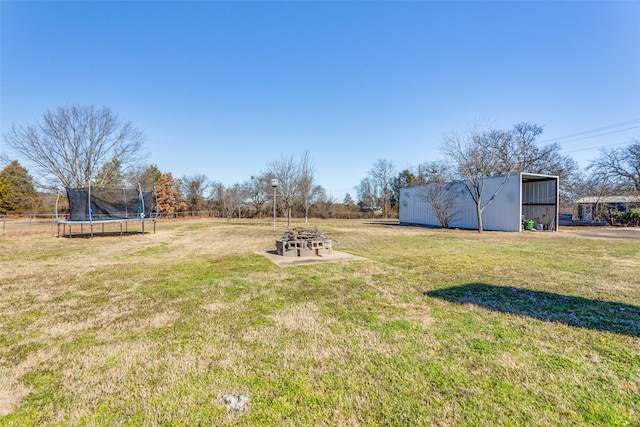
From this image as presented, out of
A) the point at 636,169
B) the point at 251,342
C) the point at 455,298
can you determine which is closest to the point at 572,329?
the point at 455,298

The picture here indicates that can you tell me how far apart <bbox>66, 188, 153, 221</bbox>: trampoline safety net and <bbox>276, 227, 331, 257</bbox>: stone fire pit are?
9233mm

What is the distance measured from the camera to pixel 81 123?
23.7 metres

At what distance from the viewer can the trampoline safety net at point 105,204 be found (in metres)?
12.4

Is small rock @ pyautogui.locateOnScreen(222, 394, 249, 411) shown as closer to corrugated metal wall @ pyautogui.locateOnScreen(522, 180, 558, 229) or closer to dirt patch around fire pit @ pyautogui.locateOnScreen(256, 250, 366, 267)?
dirt patch around fire pit @ pyautogui.locateOnScreen(256, 250, 366, 267)

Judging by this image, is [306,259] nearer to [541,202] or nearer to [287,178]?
[287,178]

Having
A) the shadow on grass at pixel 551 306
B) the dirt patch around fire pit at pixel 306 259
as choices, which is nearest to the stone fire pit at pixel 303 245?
the dirt patch around fire pit at pixel 306 259

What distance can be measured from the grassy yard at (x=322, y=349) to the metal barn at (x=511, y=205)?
12.6m

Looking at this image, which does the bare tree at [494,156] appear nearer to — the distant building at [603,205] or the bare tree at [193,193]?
the distant building at [603,205]

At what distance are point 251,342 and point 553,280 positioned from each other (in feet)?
16.5

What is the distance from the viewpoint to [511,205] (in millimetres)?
16125

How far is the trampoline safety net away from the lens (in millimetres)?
12359

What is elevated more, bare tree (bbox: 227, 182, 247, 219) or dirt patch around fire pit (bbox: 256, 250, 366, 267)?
bare tree (bbox: 227, 182, 247, 219)

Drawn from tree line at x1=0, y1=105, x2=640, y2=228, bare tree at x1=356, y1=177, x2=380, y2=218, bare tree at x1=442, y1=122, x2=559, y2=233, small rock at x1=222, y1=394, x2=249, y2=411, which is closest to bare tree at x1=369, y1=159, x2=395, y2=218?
bare tree at x1=356, y1=177, x2=380, y2=218

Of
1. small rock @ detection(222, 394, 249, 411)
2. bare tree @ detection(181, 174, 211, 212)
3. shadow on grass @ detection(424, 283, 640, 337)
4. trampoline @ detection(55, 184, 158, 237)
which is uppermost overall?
bare tree @ detection(181, 174, 211, 212)
